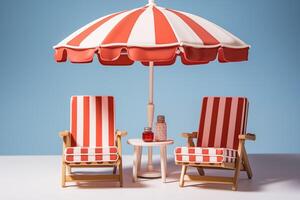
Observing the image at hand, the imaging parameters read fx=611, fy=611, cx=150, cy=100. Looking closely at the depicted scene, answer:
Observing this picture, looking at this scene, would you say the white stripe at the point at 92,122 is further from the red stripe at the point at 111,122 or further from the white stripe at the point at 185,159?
the white stripe at the point at 185,159

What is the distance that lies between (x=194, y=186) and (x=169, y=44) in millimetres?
1578

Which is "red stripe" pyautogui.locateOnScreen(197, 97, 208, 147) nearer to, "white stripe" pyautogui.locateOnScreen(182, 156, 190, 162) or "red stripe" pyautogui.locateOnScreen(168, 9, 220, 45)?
"white stripe" pyautogui.locateOnScreen(182, 156, 190, 162)

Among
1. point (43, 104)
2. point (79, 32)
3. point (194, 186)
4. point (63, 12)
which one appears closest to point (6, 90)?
point (43, 104)

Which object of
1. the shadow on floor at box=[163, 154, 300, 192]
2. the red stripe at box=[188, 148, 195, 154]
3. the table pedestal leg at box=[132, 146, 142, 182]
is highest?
the red stripe at box=[188, 148, 195, 154]

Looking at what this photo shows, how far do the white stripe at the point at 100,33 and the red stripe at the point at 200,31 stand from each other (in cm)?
60

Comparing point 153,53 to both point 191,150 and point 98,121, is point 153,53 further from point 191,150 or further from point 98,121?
point 98,121

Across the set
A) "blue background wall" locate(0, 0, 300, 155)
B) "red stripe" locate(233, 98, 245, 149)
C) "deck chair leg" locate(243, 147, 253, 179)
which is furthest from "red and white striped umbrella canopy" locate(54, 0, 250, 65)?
"blue background wall" locate(0, 0, 300, 155)

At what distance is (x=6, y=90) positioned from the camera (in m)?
9.41

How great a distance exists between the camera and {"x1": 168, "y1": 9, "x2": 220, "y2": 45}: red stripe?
566 cm

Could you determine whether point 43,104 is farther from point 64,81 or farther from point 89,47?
point 89,47

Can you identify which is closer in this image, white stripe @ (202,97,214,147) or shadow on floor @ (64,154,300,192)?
shadow on floor @ (64,154,300,192)

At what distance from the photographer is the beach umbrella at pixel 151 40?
17.8ft

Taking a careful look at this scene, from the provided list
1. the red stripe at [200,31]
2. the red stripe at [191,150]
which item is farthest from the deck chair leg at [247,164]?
the red stripe at [200,31]

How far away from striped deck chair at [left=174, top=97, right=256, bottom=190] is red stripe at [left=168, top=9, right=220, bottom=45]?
1051 mm
